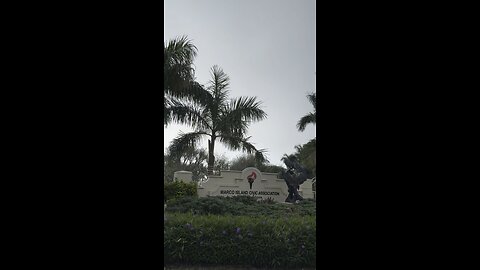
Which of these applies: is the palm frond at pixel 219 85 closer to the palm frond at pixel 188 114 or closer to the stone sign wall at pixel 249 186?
the palm frond at pixel 188 114

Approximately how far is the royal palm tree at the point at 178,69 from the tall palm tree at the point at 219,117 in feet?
1.01

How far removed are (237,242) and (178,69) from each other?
105 inches

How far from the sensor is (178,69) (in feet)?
19.4

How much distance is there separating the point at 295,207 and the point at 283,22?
2.98 meters

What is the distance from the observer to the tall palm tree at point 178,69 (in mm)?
5824

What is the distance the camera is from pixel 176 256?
439 cm

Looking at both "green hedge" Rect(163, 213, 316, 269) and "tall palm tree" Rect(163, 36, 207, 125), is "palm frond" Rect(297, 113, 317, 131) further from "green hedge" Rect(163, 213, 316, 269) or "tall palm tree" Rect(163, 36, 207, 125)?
"green hedge" Rect(163, 213, 316, 269)

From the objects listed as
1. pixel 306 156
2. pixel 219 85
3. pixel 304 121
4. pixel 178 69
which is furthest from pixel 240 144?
pixel 306 156

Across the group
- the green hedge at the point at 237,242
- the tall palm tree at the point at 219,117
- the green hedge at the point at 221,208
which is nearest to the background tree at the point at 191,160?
the tall palm tree at the point at 219,117

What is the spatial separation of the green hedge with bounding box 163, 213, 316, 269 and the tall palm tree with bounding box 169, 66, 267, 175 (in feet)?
6.54

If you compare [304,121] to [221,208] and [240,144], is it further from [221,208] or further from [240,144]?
[221,208]

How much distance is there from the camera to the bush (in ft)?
20.1
